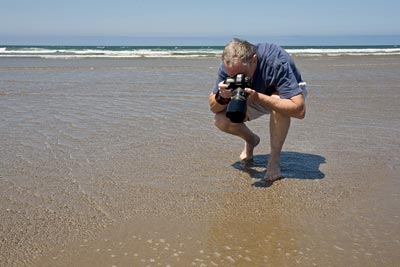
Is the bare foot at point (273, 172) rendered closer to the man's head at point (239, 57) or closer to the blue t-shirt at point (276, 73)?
the blue t-shirt at point (276, 73)

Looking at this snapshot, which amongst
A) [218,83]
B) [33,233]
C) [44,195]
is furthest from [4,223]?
[218,83]

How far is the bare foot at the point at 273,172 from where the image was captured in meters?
3.17

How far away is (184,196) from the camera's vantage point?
2852 mm

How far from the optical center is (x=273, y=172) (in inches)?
126

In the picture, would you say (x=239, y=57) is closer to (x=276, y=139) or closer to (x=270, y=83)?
(x=270, y=83)

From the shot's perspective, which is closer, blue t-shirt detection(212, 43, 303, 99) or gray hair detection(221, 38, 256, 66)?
gray hair detection(221, 38, 256, 66)

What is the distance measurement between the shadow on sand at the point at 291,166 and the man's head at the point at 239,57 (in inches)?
31.5

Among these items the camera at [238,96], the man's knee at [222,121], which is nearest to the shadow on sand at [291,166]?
the man's knee at [222,121]

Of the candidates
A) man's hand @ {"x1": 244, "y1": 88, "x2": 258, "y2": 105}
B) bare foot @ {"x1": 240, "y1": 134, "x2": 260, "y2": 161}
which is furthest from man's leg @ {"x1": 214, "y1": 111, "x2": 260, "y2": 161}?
man's hand @ {"x1": 244, "y1": 88, "x2": 258, "y2": 105}

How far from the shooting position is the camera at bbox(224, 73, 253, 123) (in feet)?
9.49

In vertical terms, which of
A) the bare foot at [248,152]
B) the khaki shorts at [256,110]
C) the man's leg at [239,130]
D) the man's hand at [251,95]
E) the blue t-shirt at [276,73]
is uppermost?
the blue t-shirt at [276,73]

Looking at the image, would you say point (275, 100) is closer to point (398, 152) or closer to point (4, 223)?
point (398, 152)

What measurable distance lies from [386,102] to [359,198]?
417 centimetres

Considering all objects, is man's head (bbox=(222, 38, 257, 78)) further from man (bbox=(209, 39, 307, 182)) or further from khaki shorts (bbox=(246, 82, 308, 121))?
khaki shorts (bbox=(246, 82, 308, 121))
